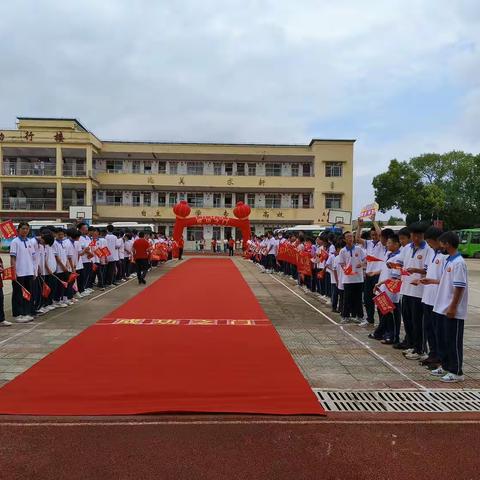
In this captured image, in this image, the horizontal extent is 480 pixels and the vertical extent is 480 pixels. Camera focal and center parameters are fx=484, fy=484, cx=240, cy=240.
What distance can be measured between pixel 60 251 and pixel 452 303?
767cm

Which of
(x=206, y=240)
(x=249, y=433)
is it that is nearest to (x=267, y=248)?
(x=249, y=433)

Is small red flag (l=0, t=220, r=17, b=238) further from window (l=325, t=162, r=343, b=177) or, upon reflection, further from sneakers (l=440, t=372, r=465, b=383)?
window (l=325, t=162, r=343, b=177)

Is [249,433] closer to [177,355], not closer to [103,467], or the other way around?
[103,467]

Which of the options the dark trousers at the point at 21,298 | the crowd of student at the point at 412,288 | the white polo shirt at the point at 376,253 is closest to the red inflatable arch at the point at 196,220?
the crowd of student at the point at 412,288

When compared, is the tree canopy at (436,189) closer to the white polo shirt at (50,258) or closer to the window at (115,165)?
the window at (115,165)

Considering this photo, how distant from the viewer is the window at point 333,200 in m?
45.6

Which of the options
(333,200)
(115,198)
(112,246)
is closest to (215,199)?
(115,198)

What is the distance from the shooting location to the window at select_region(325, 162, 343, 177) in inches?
1794

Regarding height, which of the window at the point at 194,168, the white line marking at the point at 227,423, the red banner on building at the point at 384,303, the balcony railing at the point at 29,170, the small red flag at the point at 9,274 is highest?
the window at the point at 194,168

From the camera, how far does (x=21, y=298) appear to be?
8555mm

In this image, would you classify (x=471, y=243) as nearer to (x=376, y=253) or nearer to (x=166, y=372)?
(x=376, y=253)

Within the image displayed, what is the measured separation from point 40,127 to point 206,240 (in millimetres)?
17998

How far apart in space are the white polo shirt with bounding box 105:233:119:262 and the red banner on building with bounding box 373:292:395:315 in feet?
29.1

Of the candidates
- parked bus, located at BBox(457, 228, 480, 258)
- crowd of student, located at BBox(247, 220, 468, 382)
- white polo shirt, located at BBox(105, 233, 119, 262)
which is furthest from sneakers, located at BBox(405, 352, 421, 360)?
parked bus, located at BBox(457, 228, 480, 258)
